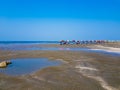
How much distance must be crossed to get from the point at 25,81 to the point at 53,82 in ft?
6.07

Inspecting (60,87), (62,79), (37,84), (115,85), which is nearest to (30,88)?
(37,84)

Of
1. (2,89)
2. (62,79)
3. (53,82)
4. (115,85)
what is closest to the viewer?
(2,89)

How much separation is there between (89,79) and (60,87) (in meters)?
2.72

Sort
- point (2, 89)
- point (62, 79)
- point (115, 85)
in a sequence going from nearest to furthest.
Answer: point (2, 89), point (115, 85), point (62, 79)

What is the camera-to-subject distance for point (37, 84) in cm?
1158

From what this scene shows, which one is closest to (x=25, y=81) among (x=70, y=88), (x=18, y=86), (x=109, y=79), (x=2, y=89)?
(x=18, y=86)

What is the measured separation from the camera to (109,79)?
12820mm

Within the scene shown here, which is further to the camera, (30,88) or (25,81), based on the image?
(25,81)

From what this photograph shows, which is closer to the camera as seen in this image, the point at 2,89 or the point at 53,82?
the point at 2,89

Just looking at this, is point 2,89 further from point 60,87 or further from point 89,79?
point 89,79

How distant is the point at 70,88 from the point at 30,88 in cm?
223

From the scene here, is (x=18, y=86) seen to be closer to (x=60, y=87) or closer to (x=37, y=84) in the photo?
(x=37, y=84)

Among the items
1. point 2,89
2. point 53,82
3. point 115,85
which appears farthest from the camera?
point 53,82

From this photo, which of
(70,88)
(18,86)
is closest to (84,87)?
(70,88)
